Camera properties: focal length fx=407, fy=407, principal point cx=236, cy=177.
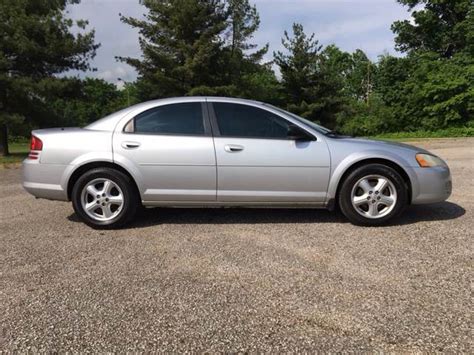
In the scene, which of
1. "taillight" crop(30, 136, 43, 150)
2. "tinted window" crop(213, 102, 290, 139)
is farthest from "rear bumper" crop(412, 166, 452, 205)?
"taillight" crop(30, 136, 43, 150)

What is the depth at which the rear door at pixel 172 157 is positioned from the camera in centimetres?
450

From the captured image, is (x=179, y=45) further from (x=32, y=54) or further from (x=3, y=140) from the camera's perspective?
(x=3, y=140)

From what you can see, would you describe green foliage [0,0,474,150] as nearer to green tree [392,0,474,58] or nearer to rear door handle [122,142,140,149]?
green tree [392,0,474,58]

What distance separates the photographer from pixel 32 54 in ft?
46.9

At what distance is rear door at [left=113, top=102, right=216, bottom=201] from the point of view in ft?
14.8

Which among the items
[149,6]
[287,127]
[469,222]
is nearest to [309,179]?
[287,127]

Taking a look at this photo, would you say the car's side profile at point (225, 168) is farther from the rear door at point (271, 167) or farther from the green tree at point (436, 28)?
the green tree at point (436, 28)

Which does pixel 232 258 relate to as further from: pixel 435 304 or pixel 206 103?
pixel 206 103

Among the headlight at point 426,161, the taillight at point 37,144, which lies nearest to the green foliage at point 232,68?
the taillight at point 37,144

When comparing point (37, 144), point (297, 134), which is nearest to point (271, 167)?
point (297, 134)

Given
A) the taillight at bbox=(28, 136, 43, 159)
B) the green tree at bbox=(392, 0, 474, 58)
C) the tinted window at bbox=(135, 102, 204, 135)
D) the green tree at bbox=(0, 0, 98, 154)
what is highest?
Answer: the green tree at bbox=(392, 0, 474, 58)

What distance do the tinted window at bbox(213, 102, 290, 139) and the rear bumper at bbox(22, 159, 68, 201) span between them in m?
1.86

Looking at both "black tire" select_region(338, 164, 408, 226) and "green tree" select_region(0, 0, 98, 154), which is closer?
"black tire" select_region(338, 164, 408, 226)

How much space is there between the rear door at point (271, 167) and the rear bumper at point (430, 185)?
3.38 feet
